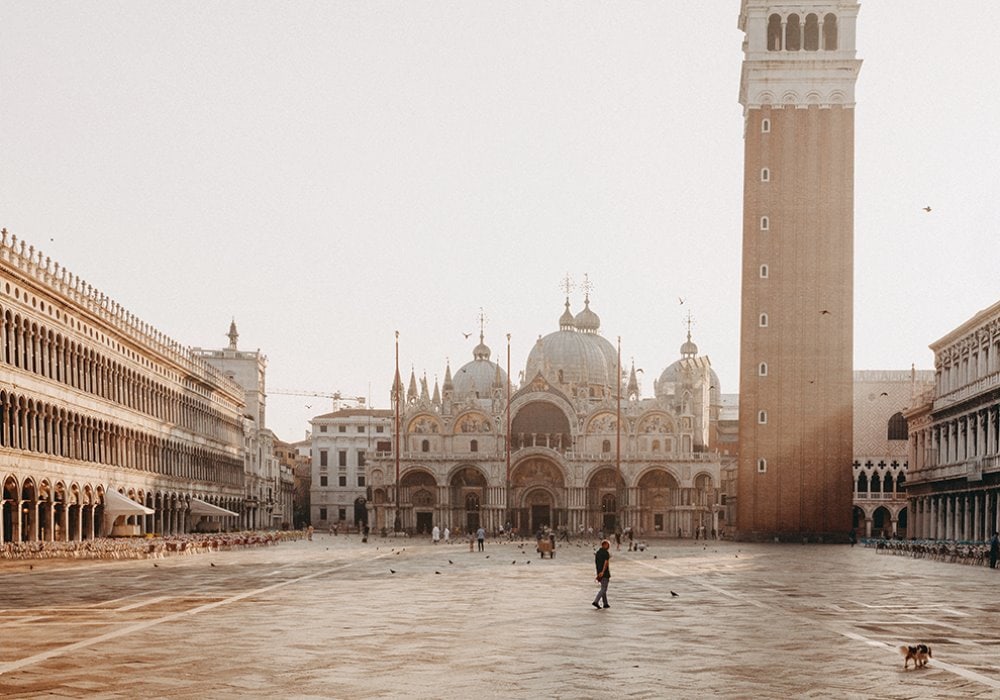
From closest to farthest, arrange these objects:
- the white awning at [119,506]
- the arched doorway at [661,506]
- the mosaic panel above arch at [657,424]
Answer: the white awning at [119,506] → the arched doorway at [661,506] → the mosaic panel above arch at [657,424]

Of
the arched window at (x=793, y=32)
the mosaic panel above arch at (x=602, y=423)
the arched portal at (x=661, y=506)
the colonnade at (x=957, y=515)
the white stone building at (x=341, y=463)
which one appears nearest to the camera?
the colonnade at (x=957, y=515)

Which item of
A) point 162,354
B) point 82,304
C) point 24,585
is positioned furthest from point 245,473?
point 24,585

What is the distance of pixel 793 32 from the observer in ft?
253

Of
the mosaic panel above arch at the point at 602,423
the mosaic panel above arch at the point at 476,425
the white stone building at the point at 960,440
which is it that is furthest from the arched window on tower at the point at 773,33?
the mosaic panel above arch at the point at 476,425

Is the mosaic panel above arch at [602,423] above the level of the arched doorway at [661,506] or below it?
above

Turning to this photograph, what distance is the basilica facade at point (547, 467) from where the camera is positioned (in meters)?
99.8

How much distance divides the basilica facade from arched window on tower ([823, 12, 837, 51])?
110 ft

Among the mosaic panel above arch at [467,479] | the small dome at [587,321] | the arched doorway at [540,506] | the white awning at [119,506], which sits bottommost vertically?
the arched doorway at [540,506]

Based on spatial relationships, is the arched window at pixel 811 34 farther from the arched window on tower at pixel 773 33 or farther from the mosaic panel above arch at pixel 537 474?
the mosaic panel above arch at pixel 537 474

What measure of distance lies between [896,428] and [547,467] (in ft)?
89.6

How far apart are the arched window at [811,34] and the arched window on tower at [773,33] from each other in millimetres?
1655

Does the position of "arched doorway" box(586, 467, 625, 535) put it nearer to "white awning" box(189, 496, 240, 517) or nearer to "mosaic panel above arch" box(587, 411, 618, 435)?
"mosaic panel above arch" box(587, 411, 618, 435)

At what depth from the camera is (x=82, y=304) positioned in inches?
2255

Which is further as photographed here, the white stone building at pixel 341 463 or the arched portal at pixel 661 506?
the white stone building at pixel 341 463
